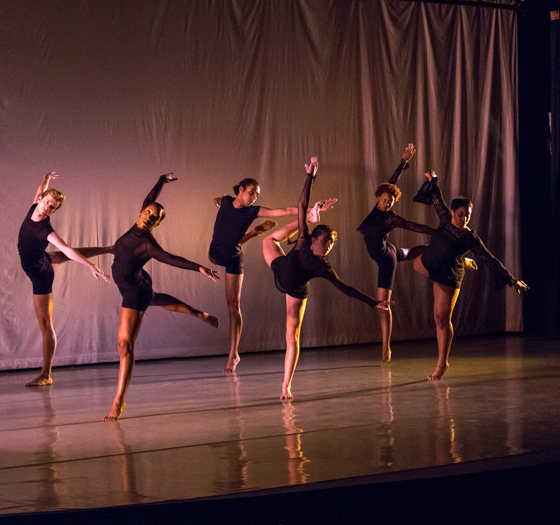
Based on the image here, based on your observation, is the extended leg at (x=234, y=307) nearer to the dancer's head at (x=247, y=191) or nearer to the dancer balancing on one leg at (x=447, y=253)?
the dancer's head at (x=247, y=191)

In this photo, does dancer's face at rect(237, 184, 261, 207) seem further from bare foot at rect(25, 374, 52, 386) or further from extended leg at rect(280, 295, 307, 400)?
bare foot at rect(25, 374, 52, 386)

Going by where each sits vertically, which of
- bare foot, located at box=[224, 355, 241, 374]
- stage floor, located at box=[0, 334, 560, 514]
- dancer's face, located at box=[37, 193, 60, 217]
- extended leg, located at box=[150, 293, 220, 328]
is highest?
dancer's face, located at box=[37, 193, 60, 217]

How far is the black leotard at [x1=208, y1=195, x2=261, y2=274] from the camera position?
21.7ft

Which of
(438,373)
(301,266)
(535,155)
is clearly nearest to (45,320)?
(301,266)

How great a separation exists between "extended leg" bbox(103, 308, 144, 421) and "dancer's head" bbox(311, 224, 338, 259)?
4.19ft

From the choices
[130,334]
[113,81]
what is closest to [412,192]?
[113,81]

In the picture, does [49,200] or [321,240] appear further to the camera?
[49,200]

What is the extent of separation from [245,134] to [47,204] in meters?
2.68

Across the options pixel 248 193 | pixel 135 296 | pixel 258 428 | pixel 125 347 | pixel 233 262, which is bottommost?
pixel 258 428

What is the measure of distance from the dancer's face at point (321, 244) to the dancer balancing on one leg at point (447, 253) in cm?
116

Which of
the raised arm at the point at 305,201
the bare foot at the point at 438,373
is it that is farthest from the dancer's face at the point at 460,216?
the raised arm at the point at 305,201

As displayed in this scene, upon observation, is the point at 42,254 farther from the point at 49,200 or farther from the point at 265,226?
the point at 265,226

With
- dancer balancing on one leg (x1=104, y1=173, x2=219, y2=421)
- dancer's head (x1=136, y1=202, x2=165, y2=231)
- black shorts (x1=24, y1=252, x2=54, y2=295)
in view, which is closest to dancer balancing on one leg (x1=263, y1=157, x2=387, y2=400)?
dancer balancing on one leg (x1=104, y1=173, x2=219, y2=421)

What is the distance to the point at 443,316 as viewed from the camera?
19.7 feet
